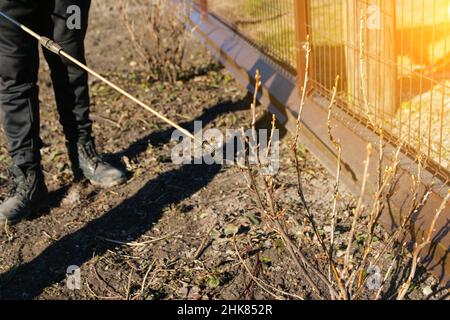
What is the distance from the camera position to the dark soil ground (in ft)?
10.0

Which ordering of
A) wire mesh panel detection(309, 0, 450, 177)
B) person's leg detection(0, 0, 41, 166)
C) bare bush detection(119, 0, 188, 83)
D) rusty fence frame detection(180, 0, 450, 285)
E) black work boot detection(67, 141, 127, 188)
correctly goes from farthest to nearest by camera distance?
bare bush detection(119, 0, 188, 83) < black work boot detection(67, 141, 127, 188) < wire mesh panel detection(309, 0, 450, 177) < person's leg detection(0, 0, 41, 166) < rusty fence frame detection(180, 0, 450, 285)

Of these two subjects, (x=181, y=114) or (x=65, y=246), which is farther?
(x=181, y=114)

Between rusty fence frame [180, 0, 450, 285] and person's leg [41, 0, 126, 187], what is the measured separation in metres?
1.20

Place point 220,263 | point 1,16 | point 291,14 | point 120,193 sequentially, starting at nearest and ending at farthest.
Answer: point 220,263
point 1,16
point 120,193
point 291,14

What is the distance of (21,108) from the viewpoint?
144 inches

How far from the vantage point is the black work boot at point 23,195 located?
3.70 metres

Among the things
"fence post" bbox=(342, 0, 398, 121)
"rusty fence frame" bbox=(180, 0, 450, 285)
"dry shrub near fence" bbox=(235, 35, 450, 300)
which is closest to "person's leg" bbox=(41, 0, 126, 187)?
"rusty fence frame" bbox=(180, 0, 450, 285)

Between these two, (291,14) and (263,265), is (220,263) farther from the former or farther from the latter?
(291,14)

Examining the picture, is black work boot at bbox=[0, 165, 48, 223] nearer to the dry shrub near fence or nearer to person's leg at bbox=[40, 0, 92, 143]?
person's leg at bbox=[40, 0, 92, 143]

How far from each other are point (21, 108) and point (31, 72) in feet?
0.64

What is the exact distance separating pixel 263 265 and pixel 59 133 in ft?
7.94

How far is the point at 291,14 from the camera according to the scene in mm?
4938

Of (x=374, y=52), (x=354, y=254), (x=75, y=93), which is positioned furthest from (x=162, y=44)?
(x=354, y=254)

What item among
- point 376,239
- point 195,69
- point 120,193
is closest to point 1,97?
Answer: point 120,193
